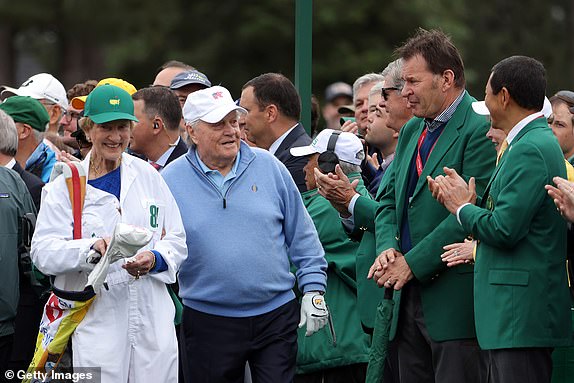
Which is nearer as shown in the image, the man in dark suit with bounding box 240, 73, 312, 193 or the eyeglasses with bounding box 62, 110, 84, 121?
the man in dark suit with bounding box 240, 73, 312, 193

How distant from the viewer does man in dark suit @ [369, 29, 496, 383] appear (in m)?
6.99

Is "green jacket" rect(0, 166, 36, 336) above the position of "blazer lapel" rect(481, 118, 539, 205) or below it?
below

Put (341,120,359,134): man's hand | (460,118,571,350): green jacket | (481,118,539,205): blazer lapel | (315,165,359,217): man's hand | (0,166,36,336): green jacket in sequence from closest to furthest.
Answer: (460,118,571,350): green jacket → (481,118,539,205): blazer lapel → (315,165,359,217): man's hand → (0,166,36,336): green jacket → (341,120,359,134): man's hand

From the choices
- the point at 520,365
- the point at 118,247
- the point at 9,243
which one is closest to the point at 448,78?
the point at 520,365

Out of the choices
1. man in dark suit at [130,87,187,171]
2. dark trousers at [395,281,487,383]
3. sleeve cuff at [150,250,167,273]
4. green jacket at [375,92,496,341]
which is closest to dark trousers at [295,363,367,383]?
dark trousers at [395,281,487,383]

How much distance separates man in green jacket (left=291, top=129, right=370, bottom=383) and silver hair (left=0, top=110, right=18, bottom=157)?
1884 millimetres

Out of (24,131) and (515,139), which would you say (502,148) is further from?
(24,131)

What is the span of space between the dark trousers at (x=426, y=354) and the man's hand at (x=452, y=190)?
664mm

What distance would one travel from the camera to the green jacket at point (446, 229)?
6.98 m

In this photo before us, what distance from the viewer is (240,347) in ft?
24.3

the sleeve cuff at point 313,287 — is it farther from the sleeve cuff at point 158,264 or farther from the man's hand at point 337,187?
the sleeve cuff at point 158,264

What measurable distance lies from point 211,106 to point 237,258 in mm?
937

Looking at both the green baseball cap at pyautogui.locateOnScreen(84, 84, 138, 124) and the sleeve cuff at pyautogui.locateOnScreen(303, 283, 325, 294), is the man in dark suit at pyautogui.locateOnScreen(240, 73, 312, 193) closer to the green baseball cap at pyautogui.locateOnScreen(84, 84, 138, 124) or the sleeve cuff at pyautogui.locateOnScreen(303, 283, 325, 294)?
the sleeve cuff at pyautogui.locateOnScreen(303, 283, 325, 294)

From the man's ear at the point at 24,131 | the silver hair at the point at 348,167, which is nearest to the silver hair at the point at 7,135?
the man's ear at the point at 24,131
